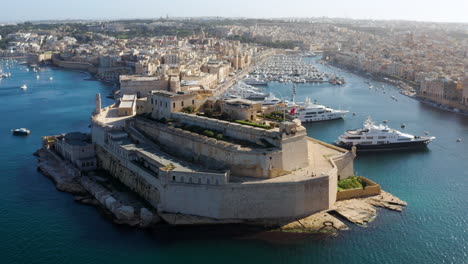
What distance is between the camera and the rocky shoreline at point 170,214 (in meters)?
16.5

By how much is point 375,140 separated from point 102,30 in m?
107

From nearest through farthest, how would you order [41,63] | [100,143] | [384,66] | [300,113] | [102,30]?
[100,143] < [300,113] < [384,66] < [41,63] < [102,30]

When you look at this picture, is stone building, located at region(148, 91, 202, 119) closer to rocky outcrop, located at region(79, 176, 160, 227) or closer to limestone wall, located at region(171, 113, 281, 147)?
limestone wall, located at region(171, 113, 281, 147)

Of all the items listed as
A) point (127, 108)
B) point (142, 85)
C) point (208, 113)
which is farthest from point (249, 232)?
Result: point (142, 85)

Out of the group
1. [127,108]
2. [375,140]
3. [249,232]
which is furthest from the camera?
[375,140]

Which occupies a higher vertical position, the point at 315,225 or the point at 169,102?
the point at 169,102

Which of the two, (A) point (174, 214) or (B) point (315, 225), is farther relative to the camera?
(A) point (174, 214)

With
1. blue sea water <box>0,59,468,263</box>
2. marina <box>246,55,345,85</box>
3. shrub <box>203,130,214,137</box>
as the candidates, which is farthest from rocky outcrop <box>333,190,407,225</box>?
marina <box>246,55,345,85</box>

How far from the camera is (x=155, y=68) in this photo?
48031mm

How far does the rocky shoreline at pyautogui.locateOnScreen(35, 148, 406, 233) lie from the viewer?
1650 cm

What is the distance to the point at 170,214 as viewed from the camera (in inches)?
668

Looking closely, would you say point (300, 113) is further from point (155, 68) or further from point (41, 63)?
point (41, 63)

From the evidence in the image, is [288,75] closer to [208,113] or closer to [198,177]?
[208,113]

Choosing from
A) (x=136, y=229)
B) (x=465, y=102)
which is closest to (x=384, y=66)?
(x=465, y=102)
